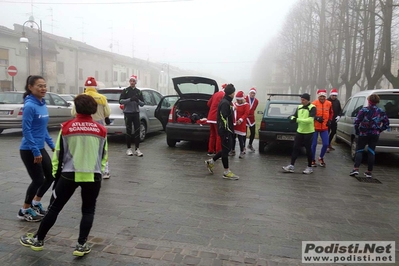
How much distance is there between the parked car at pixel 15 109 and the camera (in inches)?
410

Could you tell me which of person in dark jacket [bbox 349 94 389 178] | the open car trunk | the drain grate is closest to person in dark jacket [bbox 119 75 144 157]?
the open car trunk

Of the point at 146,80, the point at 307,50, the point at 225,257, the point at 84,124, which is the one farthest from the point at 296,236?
the point at 146,80

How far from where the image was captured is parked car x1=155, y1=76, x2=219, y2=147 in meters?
8.81

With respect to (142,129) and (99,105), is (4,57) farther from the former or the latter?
(99,105)

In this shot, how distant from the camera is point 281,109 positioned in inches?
356

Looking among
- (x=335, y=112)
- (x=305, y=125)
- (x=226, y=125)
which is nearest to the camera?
(x=226, y=125)

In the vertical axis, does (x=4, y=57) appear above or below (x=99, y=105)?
above

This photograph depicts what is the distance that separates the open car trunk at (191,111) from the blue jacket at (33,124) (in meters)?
5.35

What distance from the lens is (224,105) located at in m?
6.14

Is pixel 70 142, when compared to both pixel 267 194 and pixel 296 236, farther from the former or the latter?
pixel 267 194

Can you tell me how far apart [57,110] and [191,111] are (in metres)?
5.74

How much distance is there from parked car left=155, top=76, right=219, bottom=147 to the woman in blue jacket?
16.5 ft

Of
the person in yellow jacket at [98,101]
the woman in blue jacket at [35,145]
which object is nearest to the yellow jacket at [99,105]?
the person in yellow jacket at [98,101]

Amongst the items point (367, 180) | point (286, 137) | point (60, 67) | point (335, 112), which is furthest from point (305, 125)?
point (60, 67)
